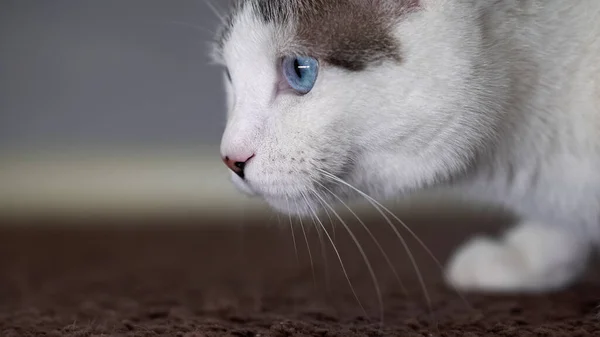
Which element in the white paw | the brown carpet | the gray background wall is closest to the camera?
the brown carpet

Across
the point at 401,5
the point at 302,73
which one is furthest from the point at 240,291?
the point at 401,5

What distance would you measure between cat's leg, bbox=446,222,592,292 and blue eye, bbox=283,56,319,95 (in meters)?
0.54

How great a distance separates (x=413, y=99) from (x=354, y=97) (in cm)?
8

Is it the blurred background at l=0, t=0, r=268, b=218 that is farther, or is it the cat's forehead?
the blurred background at l=0, t=0, r=268, b=218

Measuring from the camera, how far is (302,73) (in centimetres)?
95

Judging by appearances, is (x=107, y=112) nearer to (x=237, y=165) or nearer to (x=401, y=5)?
(x=237, y=165)

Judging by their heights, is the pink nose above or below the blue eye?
below

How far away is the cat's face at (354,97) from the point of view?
924mm

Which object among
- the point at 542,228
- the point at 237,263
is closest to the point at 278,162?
the point at 542,228

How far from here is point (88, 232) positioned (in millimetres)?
2299

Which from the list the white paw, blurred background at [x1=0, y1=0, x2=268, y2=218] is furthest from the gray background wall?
the white paw

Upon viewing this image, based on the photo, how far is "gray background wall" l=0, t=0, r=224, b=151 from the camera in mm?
2479

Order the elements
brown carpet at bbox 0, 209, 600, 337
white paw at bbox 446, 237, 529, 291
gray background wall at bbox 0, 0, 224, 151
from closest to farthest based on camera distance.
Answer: brown carpet at bbox 0, 209, 600, 337
white paw at bbox 446, 237, 529, 291
gray background wall at bbox 0, 0, 224, 151

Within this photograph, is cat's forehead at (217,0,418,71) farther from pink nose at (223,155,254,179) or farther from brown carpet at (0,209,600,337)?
brown carpet at (0,209,600,337)
